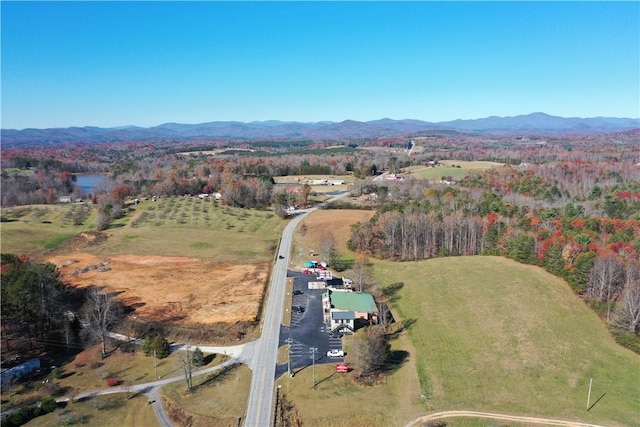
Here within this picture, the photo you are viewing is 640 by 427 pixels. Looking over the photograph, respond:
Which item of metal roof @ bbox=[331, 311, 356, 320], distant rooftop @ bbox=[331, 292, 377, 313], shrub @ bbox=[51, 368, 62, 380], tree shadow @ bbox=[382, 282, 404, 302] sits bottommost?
shrub @ bbox=[51, 368, 62, 380]

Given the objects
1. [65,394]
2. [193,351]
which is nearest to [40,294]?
[65,394]

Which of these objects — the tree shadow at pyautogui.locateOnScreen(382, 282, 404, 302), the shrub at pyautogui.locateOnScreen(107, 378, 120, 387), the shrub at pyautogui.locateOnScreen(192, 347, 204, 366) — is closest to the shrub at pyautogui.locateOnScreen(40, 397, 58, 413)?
the shrub at pyautogui.locateOnScreen(107, 378, 120, 387)

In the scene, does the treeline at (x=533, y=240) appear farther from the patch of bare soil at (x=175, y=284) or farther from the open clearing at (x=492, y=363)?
the patch of bare soil at (x=175, y=284)

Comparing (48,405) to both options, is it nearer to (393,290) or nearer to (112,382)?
(112,382)

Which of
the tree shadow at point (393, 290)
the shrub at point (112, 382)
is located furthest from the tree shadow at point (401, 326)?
the shrub at point (112, 382)

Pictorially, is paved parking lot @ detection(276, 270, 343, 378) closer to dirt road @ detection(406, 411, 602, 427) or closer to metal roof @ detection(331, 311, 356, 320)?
metal roof @ detection(331, 311, 356, 320)

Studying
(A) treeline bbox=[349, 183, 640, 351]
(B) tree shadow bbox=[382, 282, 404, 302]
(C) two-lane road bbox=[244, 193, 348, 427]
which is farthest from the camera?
(B) tree shadow bbox=[382, 282, 404, 302]

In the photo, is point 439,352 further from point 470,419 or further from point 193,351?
point 193,351
